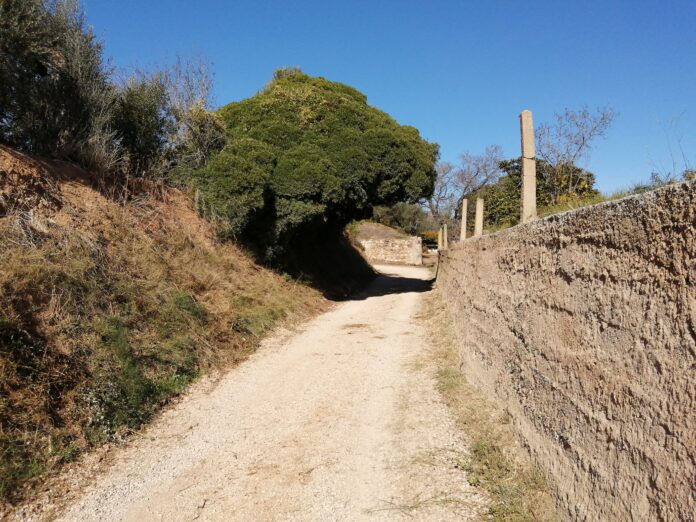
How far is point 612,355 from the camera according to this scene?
265 centimetres

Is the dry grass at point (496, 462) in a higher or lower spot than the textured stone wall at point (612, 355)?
lower

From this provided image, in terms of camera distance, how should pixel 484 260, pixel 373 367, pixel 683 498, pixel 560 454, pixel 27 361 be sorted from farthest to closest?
pixel 373 367
pixel 484 260
pixel 27 361
pixel 560 454
pixel 683 498

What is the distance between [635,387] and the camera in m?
2.39

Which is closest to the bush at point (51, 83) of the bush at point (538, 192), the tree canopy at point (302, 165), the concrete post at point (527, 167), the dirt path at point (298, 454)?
the tree canopy at point (302, 165)

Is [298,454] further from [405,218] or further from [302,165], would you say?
[405,218]

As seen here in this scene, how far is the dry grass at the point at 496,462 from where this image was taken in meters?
3.33

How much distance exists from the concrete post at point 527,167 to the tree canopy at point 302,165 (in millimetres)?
8063

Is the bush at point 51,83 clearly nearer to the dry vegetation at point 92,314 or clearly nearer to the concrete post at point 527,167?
the dry vegetation at point 92,314

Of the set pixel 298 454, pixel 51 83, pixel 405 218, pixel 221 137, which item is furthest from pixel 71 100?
pixel 405 218

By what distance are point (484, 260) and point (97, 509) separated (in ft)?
17.3

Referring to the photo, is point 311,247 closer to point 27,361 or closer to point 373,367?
point 373,367

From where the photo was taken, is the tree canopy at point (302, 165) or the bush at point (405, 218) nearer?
the tree canopy at point (302, 165)

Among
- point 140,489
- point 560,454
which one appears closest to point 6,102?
point 140,489

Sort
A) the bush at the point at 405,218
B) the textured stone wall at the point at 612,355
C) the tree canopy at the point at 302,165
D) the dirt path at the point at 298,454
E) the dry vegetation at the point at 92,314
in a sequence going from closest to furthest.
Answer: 1. the textured stone wall at the point at 612,355
2. the dirt path at the point at 298,454
3. the dry vegetation at the point at 92,314
4. the tree canopy at the point at 302,165
5. the bush at the point at 405,218
